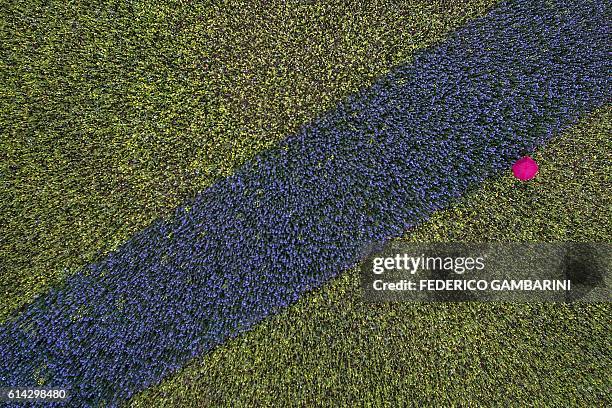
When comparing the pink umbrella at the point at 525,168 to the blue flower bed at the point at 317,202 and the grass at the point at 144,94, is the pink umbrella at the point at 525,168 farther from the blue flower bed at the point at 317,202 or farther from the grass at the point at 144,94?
the grass at the point at 144,94

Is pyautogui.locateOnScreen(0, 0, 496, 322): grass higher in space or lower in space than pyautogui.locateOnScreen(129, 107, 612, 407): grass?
higher

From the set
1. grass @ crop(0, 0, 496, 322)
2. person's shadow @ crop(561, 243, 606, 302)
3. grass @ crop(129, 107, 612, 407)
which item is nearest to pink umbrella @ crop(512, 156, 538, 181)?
grass @ crop(129, 107, 612, 407)

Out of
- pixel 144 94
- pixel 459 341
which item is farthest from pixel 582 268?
pixel 144 94

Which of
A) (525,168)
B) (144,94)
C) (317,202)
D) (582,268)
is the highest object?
(144,94)

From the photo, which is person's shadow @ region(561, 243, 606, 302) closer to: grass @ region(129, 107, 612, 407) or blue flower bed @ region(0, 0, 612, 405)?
grass @ region(129, 107, 612, 407)

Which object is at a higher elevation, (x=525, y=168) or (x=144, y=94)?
(x=144, y=94)

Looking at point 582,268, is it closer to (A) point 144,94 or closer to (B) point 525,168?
(B) point 525,168

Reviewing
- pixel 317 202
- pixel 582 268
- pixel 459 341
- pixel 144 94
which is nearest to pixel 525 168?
pixel 582 268

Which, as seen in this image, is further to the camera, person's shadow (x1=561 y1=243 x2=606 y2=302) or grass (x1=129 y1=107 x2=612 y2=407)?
person's shadow (x1=561 y1=243 x2=606 y2=302)
